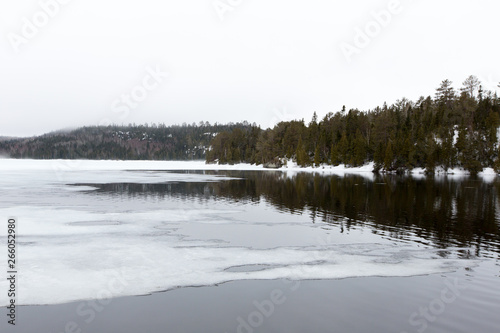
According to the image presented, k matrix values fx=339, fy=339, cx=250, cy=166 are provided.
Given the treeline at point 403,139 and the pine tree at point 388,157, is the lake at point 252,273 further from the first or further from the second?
the treeline at point 403,139

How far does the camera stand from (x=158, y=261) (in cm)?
1195

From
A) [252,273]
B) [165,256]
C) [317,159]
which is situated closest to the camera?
[252,273]

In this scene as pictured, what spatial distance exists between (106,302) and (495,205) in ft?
104

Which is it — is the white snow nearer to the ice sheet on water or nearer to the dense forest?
the ice sheet on water


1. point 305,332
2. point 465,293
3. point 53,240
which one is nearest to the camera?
point 305,332

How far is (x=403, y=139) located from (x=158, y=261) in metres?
113

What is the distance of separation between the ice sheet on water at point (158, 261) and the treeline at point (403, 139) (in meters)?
95.6

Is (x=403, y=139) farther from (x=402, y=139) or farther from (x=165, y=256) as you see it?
(x=165, y=256)

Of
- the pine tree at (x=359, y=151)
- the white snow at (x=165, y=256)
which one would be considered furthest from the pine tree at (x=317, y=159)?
the white snow at (x=165, y=256)

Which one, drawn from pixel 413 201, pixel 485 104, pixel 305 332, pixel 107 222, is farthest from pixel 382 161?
pixel 305 332

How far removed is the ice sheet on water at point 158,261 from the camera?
966cm

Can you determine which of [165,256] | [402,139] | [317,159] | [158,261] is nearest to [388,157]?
[402,139]

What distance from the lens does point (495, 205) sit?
28.7 metres

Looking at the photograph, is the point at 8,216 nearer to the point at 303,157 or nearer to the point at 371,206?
the point at 371,206
